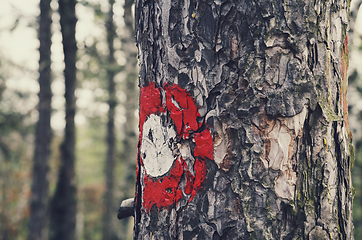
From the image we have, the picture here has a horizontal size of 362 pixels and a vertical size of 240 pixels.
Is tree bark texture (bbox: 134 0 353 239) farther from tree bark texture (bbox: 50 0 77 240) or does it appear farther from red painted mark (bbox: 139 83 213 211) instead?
tree bark texture (bbox: 50 0 77 240)

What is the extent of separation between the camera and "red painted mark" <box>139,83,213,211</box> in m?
0.98

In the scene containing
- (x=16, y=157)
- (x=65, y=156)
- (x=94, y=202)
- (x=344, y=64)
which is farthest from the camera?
(x=94, y=202)

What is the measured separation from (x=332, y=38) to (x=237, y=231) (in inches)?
31.5

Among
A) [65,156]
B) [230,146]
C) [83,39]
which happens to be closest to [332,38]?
[230,146]

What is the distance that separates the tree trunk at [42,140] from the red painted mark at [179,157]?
6777 mm

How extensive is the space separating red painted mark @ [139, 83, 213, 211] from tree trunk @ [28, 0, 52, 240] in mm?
6777

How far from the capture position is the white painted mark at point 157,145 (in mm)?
1046

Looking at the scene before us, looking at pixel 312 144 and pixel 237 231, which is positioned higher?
pixel 312 144

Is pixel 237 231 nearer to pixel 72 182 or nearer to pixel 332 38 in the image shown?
pixel 332 38

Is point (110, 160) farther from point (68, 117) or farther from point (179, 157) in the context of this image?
point (179, 157)

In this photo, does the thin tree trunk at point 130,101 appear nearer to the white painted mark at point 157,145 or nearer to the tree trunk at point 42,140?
the tree trunk at point 42,140

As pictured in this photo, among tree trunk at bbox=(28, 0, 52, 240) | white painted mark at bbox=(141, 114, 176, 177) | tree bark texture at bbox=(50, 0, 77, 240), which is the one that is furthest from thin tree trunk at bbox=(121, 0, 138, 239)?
white painted mark at bbox=(141, 114, 176, 177)

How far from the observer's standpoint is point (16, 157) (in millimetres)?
11023

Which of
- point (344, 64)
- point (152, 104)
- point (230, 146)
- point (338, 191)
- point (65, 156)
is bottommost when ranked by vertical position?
point (65, 156)
